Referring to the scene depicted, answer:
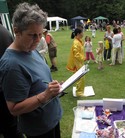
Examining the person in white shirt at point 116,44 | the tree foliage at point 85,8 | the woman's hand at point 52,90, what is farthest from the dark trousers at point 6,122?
the tree foliage at point 85,8

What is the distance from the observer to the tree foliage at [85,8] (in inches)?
1962

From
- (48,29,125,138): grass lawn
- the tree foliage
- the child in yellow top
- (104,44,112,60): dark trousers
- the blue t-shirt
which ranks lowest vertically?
the tree foliage

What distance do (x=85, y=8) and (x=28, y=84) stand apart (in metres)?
53.6

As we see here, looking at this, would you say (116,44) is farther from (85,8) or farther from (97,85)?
(85,8)

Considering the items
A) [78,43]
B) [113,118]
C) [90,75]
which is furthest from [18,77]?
[90,75]

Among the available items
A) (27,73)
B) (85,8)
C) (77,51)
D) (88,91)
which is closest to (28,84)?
(27,73)

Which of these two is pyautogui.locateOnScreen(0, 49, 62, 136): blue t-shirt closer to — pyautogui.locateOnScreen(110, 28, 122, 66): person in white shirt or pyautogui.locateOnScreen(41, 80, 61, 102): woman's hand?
pyautogui.locateOnScreen(41, 80, 61, 102): woman's hand

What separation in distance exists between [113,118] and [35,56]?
1959 mm

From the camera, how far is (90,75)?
803 centimetres

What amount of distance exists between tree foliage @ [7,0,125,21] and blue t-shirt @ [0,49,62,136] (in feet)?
162

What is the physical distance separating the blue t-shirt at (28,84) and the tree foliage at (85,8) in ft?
162

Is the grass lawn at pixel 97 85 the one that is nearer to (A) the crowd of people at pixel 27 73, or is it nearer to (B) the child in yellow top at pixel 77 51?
(B) the child in yellow top at pixel 77 51

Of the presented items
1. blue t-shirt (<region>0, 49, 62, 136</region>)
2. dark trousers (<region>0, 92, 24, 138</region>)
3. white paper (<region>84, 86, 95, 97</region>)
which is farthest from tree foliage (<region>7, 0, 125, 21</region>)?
blue t-shirt (<region>0, 49, 62, 136</region>)

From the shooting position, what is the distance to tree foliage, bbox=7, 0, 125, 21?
49.8 m
